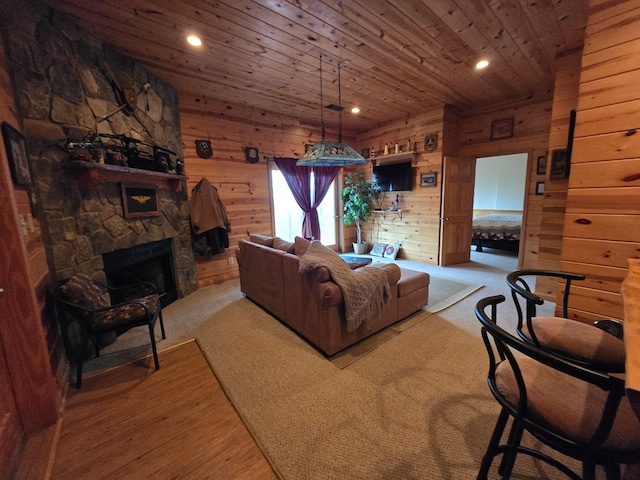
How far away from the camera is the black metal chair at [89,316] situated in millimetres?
1958

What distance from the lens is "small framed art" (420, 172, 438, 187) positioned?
4.88m

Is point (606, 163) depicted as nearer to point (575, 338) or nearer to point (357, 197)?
point (575, 338)

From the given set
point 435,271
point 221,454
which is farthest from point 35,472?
point 435,271

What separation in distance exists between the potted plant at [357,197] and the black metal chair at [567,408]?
4.62 m

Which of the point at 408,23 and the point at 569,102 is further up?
the point at 408,23

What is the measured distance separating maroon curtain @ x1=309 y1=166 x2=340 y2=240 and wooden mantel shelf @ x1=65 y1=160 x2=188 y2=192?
2.63 metres

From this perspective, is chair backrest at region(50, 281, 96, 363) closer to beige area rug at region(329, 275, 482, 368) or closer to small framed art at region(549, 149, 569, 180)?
beige area rug at region(329, 275, 482, 368)

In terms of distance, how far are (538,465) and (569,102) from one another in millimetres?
3449

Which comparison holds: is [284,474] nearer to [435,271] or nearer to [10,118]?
[10,118]

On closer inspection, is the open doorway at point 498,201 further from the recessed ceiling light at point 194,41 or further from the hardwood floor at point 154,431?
the recessed ceiling light at point 194,41

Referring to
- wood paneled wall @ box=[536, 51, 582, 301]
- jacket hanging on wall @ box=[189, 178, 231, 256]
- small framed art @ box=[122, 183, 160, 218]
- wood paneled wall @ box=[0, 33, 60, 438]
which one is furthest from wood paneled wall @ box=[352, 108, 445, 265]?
wood paneled wall @ box=[0, 33, 60, 438]

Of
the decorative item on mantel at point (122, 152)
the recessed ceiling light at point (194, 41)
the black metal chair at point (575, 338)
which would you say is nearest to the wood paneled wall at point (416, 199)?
the black metal chair at point (575, 338)

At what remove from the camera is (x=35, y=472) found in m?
1.36

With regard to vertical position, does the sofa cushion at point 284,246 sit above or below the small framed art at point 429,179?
below
